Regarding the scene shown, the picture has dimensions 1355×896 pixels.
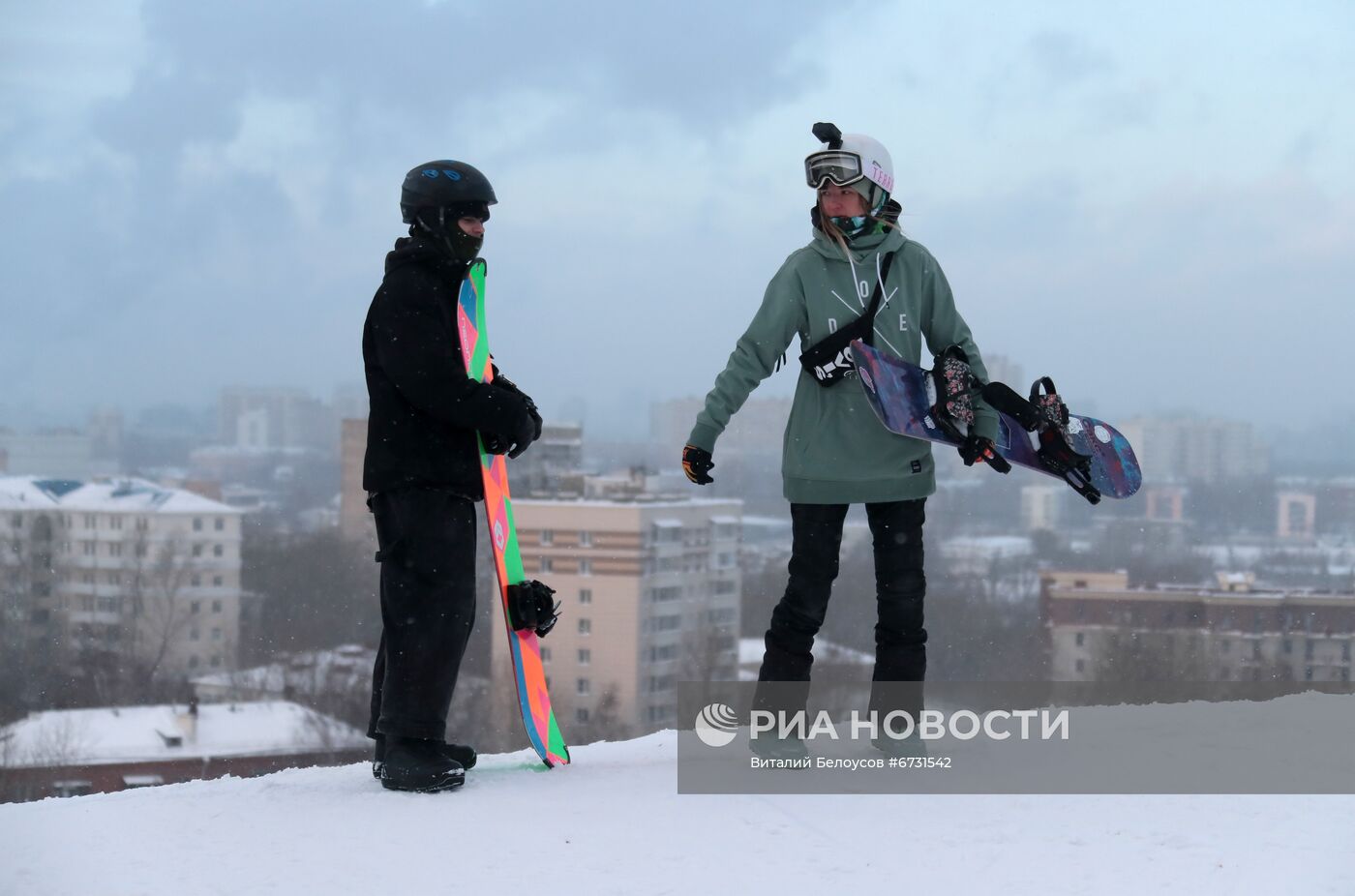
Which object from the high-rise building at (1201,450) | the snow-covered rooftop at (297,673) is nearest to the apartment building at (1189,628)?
the high-rise building at (1201,450)

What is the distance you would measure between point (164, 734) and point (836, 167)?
147 feet

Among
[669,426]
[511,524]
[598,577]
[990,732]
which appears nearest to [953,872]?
[990,732]

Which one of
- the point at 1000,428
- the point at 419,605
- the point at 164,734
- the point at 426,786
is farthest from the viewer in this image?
the point at 164,734

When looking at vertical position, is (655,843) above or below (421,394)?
below

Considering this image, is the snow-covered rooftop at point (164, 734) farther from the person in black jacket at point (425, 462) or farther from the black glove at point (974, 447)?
the black glove at point (974, 447)

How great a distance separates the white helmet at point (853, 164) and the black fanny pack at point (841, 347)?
19cm

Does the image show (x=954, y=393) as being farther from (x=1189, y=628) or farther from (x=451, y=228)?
(x=1189, y=628)

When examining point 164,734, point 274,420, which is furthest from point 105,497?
point 164,734

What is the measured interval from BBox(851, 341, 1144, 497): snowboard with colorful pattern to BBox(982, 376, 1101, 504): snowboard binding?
0.03 metres

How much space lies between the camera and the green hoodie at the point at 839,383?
309 cm

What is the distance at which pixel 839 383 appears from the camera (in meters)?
3.12

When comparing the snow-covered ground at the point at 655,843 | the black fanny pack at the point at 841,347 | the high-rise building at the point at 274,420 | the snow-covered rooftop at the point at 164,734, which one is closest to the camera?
the snow-covered ground at the point at 655,843

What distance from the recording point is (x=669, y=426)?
2433 cm

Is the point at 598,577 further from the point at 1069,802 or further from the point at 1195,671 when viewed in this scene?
the point at 1069,802
